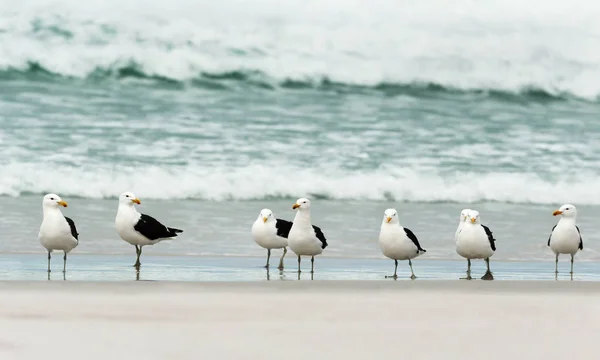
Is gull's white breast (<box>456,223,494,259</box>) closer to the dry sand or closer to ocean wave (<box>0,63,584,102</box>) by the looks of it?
the dry sand

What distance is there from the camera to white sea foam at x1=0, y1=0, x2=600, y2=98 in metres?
21.9

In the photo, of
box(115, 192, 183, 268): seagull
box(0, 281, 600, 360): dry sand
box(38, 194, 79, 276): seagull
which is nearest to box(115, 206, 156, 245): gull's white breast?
box(115, 192, 183, 268): seagull

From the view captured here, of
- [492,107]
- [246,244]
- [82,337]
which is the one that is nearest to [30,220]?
[246,244]

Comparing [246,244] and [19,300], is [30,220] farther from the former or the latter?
[19,300]

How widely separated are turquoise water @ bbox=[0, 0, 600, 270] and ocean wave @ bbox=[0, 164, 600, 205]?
4cm

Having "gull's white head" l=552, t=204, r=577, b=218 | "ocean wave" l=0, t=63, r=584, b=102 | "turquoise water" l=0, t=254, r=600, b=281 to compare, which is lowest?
"turquoise water" l=0, t=254, r=600, b=281

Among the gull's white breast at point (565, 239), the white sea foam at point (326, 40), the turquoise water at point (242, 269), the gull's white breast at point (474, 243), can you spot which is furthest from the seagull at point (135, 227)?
the white sea foam at point (326, 40)

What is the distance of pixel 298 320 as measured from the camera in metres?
6.10

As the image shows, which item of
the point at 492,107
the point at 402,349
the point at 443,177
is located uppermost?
the point at 492,107

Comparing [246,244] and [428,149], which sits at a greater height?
[428,149]

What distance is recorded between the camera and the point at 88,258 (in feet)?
33.0

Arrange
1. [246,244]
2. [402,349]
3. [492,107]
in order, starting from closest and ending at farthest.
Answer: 1. [402,349]
2. [246,244]
3. [492,107]

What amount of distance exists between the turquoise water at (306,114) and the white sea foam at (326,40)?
30 mm

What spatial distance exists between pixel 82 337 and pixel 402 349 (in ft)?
4.50
